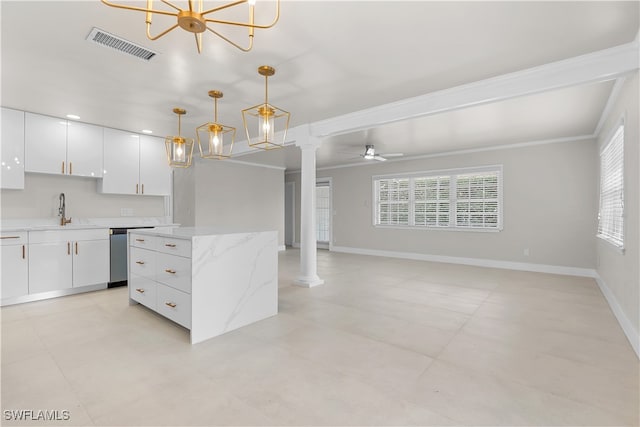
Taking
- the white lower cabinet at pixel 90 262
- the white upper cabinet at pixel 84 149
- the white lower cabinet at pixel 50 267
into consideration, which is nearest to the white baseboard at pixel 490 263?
the white lower cabinet at pixel 90 262

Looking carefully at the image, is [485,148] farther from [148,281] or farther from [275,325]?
[148,281]

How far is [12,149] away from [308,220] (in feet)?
13.0

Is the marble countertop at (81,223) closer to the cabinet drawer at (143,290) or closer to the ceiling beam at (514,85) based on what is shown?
the cabinet drawer at (143,290)

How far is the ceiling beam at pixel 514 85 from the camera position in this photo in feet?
8.43

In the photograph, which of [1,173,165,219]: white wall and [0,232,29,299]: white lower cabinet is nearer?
[0,232,29,299]: white lower cabinet

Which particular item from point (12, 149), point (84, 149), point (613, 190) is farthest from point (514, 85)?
point (12, 149)

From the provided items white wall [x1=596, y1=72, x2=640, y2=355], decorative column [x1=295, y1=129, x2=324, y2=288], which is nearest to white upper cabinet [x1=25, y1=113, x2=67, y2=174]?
decorative column [x1=295, y1=129, x2=324, y2=288]

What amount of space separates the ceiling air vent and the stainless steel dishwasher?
281cm

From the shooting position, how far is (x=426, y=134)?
5.35 meters

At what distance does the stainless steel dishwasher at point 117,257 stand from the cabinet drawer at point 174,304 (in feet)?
6.47

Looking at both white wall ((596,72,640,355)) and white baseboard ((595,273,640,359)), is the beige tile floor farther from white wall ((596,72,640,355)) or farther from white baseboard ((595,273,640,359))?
white wall ((596,72,640,355))

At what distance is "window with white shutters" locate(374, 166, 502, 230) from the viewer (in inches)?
256

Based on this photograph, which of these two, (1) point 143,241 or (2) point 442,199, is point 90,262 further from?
(2) point 442,199

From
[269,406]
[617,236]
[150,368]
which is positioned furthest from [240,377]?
[617,236]
